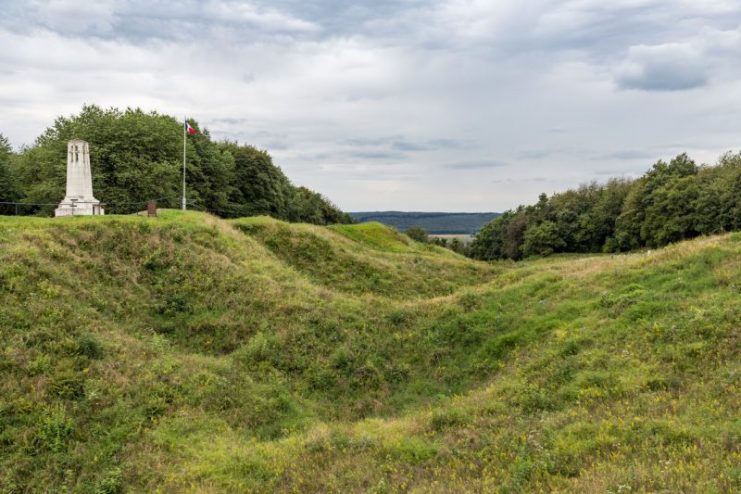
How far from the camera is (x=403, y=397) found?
565 inches

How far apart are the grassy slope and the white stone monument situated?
152 inches

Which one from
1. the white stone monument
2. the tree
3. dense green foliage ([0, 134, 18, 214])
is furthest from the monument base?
the tree

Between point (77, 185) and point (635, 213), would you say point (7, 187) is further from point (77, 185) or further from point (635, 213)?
point (635, 213)

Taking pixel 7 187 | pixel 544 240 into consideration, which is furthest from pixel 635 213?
pixel 7 187

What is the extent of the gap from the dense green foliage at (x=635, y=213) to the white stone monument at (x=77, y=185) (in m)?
53.7

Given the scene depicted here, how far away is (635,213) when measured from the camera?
61.2m

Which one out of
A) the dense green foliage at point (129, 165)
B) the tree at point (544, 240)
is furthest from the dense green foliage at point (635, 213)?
the dense green foliage at point (129, 165)

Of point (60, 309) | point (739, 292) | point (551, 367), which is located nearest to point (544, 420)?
point (551, 367)

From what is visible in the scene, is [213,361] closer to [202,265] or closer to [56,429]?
[56,429]

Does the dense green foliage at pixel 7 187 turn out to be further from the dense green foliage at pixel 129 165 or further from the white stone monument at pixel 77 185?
the white stone monument at pixel 77 185

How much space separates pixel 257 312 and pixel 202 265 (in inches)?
162

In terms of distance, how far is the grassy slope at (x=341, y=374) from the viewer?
27.5 feet

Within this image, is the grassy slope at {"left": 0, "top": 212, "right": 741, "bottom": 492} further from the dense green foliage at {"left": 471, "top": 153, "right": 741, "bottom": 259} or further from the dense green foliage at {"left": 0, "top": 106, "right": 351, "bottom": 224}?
the dense green foliage at {"left": 471, "top": 153, "right": 741, "bottom": 259}

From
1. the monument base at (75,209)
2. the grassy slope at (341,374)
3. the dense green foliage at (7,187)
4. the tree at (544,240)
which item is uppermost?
the dense green foliage at (7,187)
